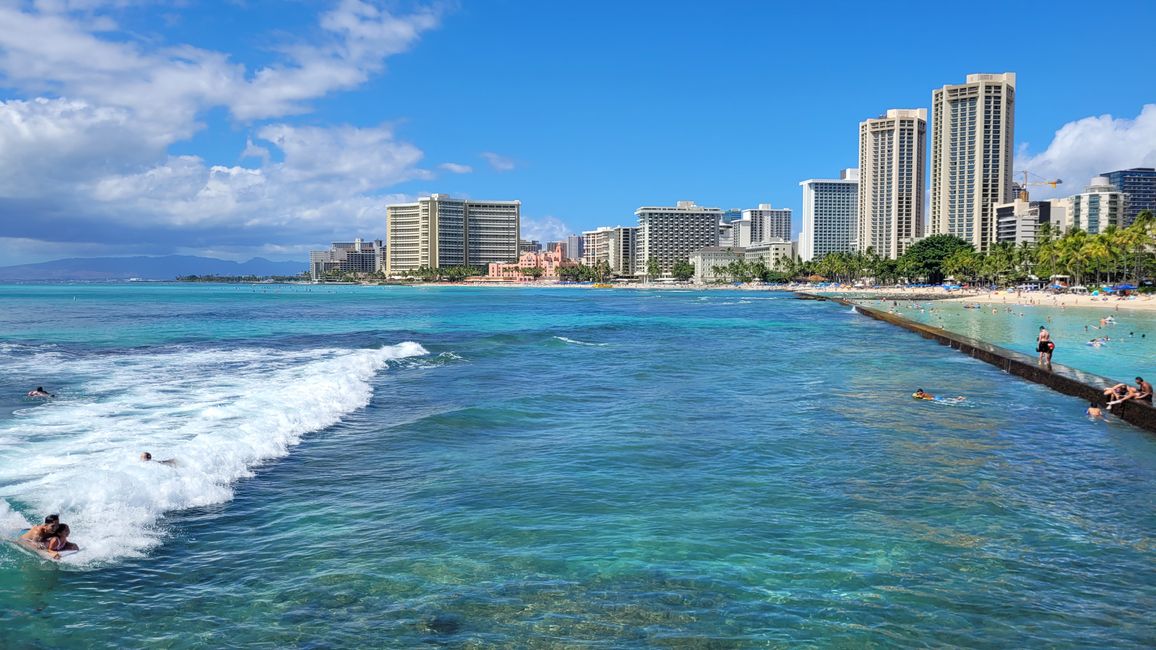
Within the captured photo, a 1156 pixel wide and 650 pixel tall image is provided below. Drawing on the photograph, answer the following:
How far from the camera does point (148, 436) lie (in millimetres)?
14641

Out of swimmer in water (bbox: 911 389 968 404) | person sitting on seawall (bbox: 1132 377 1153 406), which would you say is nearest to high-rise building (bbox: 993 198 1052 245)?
swimmer in water (bbox: 911 389 968 404)

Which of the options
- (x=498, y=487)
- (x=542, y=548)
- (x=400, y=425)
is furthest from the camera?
(x=400, y=425)

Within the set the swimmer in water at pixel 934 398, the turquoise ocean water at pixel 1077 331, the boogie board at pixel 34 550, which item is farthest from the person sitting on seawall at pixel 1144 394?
the boogie board at pixel 34 550

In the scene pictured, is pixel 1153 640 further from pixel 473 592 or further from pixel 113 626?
pixel 113 626

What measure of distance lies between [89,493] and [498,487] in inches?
216

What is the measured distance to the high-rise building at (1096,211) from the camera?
191 meters

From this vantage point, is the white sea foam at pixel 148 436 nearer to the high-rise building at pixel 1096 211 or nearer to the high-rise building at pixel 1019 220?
the high-rise building at pixel 1019 220

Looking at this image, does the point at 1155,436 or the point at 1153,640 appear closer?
the point at 1153,640

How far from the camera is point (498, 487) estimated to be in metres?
11.2

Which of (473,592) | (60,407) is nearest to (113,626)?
(473,592)

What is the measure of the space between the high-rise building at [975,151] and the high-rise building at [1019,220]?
4.27 m

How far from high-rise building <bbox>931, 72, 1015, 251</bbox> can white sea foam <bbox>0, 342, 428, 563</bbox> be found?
192m

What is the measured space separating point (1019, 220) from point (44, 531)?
19930cm

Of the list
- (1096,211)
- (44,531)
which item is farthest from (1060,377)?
(1096,211)
